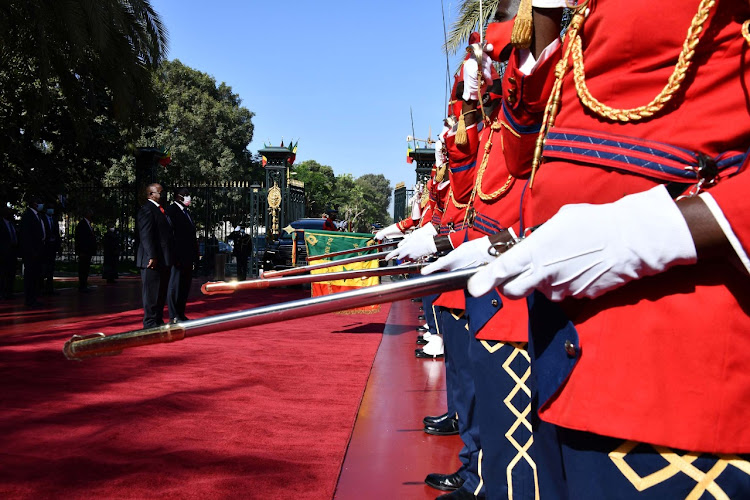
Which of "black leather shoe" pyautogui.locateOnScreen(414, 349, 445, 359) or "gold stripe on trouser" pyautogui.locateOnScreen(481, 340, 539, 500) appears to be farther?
"black leather shoe" pyautogui.locateOnScreen(414, 349, 445, 359)

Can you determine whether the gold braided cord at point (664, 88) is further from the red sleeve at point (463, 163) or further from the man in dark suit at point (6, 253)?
the man in dark suit at point (6, 253)

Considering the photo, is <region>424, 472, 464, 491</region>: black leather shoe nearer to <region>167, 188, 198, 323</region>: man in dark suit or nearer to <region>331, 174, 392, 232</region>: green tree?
<region>167, 188, 198, 323</region>: man in dark suit

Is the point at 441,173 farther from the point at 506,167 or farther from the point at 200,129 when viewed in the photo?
the point at 200,129

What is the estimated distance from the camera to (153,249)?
7.91m

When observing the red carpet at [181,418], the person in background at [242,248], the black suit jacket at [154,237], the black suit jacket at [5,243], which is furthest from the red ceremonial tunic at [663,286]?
the person in background at [242,248]

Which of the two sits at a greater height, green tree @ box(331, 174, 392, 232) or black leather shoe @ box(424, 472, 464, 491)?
green tree @ box(331, 174, 392, 232)

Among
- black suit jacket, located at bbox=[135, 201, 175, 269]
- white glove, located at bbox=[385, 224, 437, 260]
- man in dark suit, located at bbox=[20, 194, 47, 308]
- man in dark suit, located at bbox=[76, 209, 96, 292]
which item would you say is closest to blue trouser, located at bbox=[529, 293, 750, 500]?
white glove, located at bbox=[385, 224, 437, 260]

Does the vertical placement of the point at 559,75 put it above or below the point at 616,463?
above

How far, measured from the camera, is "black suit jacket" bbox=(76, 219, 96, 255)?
13797 millimetres

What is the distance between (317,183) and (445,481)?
229ft

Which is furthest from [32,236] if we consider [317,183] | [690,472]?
[317,183]

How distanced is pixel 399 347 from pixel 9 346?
14.0 feet

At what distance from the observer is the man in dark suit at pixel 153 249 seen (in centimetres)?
787

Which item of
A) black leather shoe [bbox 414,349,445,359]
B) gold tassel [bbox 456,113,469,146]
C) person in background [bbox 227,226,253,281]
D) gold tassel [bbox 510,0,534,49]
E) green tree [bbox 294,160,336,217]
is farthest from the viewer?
green tree [bbox 294,160,336,217]
